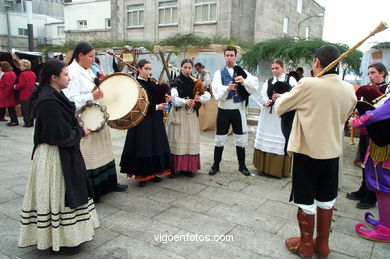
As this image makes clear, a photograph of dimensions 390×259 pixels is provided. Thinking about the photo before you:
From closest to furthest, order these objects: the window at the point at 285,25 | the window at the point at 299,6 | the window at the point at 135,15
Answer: the window at the point at 285,25 < the window at the point at 135,15 < the window at the point at 299,6

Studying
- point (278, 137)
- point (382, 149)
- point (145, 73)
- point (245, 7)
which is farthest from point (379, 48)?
point (245, 7)

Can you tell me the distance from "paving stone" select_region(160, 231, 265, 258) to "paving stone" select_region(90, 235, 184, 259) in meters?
0.10

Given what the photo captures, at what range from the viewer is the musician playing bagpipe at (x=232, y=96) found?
491 centimetres

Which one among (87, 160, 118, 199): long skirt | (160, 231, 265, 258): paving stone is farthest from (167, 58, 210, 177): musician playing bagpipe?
(160, 231, 265, 258): paving stone

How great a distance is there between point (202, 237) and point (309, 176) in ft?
4.06

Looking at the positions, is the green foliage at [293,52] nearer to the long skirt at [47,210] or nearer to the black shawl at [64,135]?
the black shawl at [64,135]

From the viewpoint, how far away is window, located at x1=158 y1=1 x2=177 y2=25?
22484 millimetres

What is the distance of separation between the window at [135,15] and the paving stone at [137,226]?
74.7 feet

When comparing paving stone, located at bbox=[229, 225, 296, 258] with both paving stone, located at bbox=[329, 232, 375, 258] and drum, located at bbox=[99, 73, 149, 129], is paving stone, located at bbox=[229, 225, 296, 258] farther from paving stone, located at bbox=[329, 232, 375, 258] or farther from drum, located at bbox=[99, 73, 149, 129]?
drum, located at bbox=[99, 73, 149, 129]

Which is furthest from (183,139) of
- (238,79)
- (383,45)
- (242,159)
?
(383,45)

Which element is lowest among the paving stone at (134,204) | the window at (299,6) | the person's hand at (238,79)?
the paving stone at (134,204)

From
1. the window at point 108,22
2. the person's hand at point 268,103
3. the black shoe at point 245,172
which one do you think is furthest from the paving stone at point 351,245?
the window at point 108,22

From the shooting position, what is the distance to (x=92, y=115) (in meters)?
3.41

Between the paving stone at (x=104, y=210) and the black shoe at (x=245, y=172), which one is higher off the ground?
the black shoe at (x=245, y=172)
